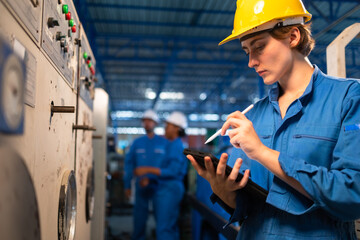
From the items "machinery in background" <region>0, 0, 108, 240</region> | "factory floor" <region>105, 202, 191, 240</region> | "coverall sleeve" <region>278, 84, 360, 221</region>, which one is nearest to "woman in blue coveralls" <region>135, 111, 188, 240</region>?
"factory floor" <region>105, 202, 191, 240</region>

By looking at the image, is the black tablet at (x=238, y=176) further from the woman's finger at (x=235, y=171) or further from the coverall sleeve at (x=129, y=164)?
the coverall sleeve at (x=129, y=164)

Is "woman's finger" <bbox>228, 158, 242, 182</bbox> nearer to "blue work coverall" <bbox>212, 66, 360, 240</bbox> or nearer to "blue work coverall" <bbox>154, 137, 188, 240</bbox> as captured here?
"blue work coverall" <bbox>212, 66, 360, 240</bbox>

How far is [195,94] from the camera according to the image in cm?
1261

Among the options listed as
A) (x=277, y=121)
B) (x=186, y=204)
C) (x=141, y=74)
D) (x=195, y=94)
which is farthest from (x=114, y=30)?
(x=277, y=121)

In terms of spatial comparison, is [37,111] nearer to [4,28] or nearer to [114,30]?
[4,28]

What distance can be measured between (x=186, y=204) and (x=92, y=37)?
3.86 metres

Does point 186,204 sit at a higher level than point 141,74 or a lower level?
lower

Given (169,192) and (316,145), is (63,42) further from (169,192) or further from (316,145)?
(169,192)

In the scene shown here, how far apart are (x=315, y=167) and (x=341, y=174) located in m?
0.06

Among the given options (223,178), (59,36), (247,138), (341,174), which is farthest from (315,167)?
(59,36)

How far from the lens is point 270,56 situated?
991mm

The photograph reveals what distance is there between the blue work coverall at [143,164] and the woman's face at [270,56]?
2.69 metres

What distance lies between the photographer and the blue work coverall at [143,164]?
3.50m

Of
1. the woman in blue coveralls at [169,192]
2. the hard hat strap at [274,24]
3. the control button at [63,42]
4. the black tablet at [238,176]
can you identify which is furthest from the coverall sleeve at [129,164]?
the hard hat strap at [274,24]
